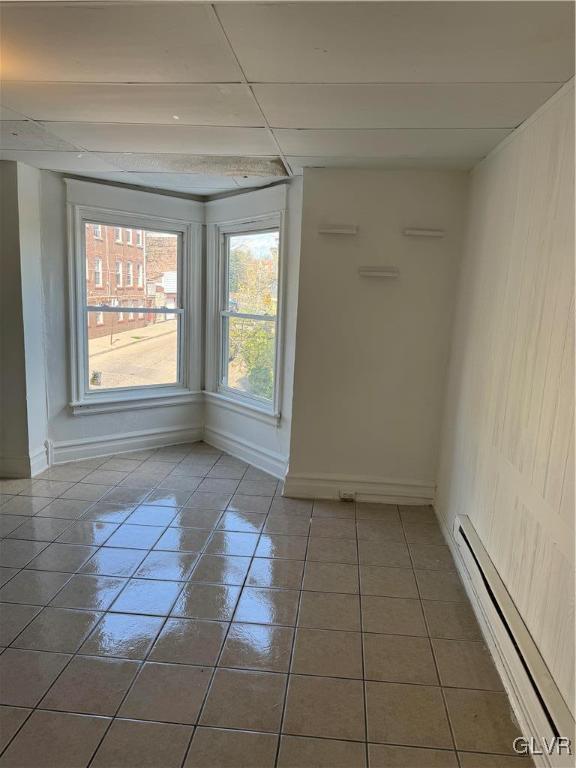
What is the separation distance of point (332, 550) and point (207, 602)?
2.79ft

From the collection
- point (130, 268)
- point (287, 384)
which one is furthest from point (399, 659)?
point (130, 268)

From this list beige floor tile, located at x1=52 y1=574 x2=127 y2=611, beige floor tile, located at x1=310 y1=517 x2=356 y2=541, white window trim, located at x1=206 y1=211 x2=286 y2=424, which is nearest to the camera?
beige floor tile, located at x1=52 y1=574 x2=127 y2=611

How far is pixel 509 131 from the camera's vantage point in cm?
246

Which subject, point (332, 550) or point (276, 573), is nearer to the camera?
point (276, 573)

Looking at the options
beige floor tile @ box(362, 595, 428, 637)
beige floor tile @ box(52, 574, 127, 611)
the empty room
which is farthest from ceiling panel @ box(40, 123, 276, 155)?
beige floor tile @ box(362, 595, 428, 637)

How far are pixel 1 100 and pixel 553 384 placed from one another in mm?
2621

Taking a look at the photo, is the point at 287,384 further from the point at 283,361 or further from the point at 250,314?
the point at 250,314

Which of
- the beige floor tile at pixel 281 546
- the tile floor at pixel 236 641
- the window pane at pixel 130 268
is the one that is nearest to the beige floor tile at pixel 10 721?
the tile floor at pixel 236 641

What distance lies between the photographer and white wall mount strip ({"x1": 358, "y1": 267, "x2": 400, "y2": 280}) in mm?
3416

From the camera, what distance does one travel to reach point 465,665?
212 centimetres

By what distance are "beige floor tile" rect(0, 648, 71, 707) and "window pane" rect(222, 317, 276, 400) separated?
260cm

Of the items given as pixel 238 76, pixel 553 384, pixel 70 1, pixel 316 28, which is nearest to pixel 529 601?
pixel 553 384

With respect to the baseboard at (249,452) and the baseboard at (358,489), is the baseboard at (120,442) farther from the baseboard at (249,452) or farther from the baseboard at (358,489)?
the baseboard at (358,489)

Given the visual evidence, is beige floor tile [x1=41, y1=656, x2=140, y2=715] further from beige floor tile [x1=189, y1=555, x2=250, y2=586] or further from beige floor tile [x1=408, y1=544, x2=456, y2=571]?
beige floor tile [x1=408, y1=544, x2=456, y2=571]
